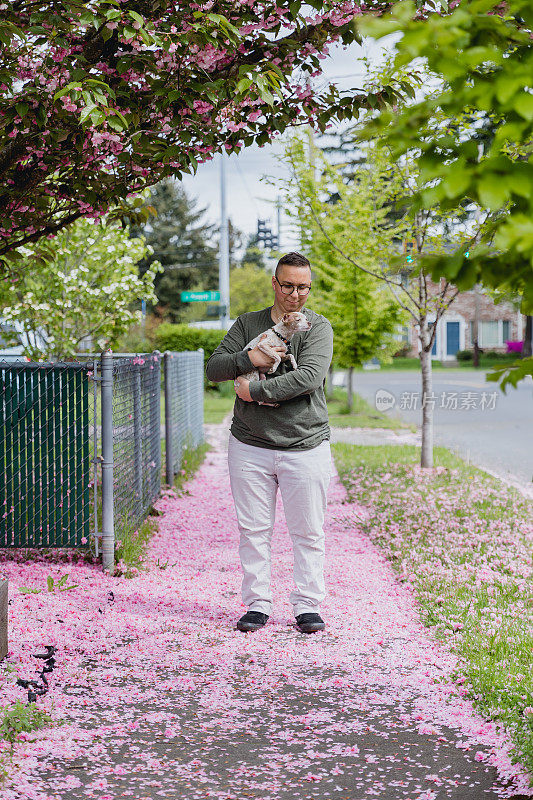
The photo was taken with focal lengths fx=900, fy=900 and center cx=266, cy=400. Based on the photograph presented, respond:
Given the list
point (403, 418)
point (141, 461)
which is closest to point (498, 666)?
point (141, 461)

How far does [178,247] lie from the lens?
6906 centimetres

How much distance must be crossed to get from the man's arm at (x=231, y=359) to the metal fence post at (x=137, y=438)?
2844 mm

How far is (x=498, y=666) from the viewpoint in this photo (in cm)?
437

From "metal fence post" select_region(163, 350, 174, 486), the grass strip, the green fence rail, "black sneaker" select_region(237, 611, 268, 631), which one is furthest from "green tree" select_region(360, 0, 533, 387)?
"metal fence post" select_region(163, 350, 174, 486)

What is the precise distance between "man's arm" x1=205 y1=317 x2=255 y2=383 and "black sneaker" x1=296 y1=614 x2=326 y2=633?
4.66 ft

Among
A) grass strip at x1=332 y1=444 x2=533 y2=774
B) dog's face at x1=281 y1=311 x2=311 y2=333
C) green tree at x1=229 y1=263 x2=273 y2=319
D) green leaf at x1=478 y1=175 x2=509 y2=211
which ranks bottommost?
grass strip at x1=332 y1=444 x2=533 y2=774

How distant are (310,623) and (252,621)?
1.11 feet

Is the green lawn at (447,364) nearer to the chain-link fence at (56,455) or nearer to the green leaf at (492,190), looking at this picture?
the chain-link fence at (56,455)

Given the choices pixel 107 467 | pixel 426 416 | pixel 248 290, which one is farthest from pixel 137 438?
pixel 248 290

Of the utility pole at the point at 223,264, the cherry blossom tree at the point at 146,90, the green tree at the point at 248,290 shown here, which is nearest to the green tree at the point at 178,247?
the green tree at the point at 248,290

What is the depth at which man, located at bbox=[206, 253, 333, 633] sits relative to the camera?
195 inches

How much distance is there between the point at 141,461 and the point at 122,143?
3.17 metres

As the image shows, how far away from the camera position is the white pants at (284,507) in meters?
5.00

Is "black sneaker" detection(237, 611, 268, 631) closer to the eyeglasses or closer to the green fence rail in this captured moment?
the eyeglasses
